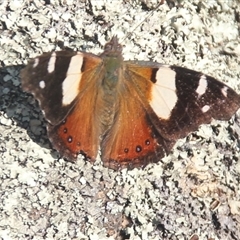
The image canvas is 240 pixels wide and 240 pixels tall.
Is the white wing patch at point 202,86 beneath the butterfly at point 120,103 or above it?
above

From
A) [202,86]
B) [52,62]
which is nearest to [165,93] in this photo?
[202,86]

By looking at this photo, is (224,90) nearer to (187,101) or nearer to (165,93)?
(187,101)

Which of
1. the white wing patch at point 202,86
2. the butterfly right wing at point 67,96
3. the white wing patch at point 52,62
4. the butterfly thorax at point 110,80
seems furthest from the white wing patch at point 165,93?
the white wing patch at point 52,62

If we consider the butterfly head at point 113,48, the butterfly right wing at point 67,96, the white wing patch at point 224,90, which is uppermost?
the white wing patch at point 224,90

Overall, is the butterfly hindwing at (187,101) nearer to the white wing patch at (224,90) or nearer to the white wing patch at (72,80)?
the white wing patch at (224,90)

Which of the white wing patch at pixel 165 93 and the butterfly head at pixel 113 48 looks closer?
the white wing patch at pixel 165 93

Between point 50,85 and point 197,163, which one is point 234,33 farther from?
point 50,85

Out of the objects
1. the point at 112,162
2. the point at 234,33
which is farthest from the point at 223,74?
the point at 112,162
